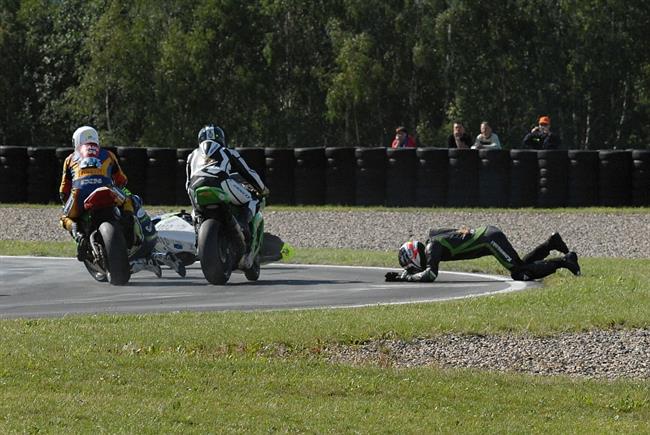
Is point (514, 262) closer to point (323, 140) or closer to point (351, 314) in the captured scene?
point (351, 314)

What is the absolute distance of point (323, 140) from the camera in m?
52.7

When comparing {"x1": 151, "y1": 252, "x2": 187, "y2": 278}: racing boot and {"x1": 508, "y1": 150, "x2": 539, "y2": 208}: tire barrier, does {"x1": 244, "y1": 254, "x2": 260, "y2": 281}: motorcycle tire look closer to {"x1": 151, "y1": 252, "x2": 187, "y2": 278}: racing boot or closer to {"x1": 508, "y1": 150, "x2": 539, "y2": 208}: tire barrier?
{"x1": 151, "y1": 252, "x2": 187, "y2": 278}: racing boot

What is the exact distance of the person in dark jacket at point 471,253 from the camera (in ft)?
52.4

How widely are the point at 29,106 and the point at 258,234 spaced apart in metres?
37.6

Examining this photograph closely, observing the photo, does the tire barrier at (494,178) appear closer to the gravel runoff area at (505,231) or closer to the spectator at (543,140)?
the gravel runoff area at (505,231)

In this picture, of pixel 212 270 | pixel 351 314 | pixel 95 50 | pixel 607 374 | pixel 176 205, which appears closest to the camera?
pixel 607 374

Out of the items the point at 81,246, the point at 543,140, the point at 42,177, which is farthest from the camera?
the point at 42,177

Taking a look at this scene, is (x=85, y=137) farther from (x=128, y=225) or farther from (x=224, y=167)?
(x=224, y=167)

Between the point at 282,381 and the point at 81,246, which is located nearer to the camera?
the point at 282,381

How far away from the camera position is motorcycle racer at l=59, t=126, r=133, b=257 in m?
15.5

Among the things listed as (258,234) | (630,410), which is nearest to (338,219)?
(258,234)

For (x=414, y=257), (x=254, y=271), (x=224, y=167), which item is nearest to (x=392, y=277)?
(x=414, y=257)

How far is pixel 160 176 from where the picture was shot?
90.3 ft

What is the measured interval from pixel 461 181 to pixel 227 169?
453 inches
